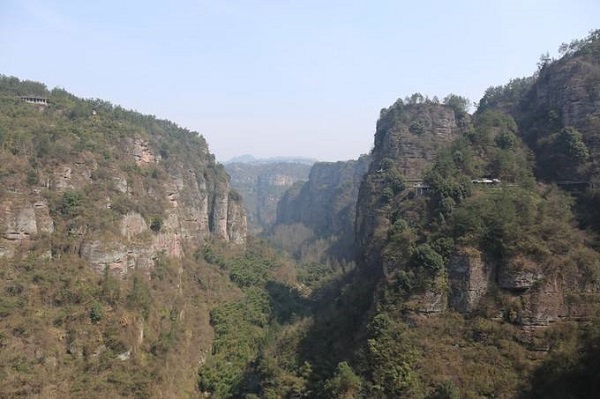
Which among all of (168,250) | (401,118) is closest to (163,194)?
(168,250)

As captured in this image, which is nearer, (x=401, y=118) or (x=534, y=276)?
(x=534, y=276)

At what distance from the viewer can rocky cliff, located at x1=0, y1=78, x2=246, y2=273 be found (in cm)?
3700

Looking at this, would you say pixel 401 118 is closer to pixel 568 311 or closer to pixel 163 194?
pixel 163 194

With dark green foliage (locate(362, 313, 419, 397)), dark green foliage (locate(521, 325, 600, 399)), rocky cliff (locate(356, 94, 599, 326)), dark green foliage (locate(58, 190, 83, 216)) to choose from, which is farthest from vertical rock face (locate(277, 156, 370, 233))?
dark green foliage (locate(521, 325, 600, 399))

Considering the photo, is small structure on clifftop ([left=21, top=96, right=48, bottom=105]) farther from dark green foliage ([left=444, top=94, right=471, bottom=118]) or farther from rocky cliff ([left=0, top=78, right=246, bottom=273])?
dark green foliage ([left=444, top=94, right=471, bottom=118])

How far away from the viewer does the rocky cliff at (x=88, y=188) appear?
37000mm

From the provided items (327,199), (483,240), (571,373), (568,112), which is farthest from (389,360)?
(327,199)

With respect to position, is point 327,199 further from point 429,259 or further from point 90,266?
point 429,259

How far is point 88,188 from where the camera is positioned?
42.8 metres

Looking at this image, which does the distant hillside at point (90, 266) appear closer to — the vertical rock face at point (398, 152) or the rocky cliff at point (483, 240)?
the vertical rock face at point (398, 152)

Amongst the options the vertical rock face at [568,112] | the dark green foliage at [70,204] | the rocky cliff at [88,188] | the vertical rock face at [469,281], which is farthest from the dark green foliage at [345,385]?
the vertical rock face at [568,112]

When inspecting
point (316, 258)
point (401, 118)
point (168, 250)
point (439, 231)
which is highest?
point (401, 118)

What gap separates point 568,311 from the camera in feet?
95.2

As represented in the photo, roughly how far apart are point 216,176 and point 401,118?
3460 cm
